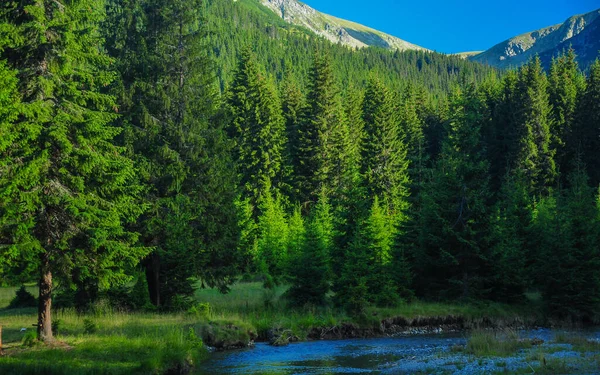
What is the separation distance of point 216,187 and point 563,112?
62.2 m

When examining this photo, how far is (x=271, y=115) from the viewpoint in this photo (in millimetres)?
67438

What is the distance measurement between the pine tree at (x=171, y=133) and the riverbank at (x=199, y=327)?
354 cm

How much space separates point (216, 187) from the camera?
1350 inches

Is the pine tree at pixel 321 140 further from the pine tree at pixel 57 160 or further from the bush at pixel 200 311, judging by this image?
the pine tree at pixel 57 160

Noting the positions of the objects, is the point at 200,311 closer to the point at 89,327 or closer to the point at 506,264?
the point at 89,327

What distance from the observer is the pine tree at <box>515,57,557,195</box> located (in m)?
72.4

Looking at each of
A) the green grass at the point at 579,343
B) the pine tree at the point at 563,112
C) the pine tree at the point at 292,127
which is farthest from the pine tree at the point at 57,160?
the pine tree at the point at 563,112

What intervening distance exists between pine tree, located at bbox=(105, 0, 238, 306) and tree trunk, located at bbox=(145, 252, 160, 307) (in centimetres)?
6

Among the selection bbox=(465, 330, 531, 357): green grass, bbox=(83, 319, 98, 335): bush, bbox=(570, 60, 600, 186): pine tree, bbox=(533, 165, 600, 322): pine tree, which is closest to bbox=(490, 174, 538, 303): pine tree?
bbox=(533, 165, 600, 322): pine tree

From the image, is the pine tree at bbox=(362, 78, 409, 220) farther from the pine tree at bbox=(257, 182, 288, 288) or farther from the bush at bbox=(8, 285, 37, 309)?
the bush at bbox=(8, 285, 37, 309)

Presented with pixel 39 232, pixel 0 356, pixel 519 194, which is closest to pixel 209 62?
pixel 39 232

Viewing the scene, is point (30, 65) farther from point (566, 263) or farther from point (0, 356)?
point (566, 263)

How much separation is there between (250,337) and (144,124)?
13.2m

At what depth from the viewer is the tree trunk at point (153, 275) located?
102 ft
